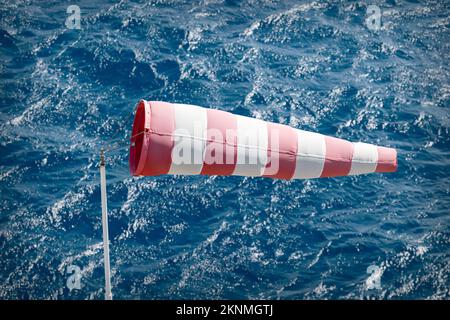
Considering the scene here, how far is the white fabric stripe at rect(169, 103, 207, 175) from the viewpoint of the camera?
16.2m

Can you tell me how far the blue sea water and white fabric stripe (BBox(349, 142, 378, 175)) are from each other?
29.2 feet

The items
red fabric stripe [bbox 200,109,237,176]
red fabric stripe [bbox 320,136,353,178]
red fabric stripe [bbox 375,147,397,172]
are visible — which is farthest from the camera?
red fabric stripe [bbox 375,147,397,172]

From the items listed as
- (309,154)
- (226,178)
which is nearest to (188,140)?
(309,154)

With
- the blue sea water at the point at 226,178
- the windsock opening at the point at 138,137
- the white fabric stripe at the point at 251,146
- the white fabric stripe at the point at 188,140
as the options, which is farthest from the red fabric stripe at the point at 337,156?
the blue sea water at the point at 226,178

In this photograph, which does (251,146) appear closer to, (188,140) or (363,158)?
(188,140)

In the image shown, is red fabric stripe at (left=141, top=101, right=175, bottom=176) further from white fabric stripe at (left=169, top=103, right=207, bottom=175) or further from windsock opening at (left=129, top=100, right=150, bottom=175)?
windsock opening at (left=129, top=100, right=150, bottom=175)

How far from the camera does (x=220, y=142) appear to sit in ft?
54.2

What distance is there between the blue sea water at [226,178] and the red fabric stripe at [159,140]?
10264mm

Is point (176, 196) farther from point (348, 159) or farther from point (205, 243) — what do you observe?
point (348, 159)

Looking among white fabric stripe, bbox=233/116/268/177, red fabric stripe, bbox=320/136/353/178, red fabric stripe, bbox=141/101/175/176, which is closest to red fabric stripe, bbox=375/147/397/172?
red fabric stripe, bbox=320/136/353/178

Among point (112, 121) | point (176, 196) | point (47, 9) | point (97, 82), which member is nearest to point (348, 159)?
point (176, 196)

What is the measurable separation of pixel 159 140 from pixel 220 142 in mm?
1539

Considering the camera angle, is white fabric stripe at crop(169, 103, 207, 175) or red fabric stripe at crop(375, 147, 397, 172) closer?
white fabric stripe at crop(169, 103, 207, 175)

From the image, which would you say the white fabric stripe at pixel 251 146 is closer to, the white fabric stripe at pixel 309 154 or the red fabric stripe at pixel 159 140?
the white fabric stripe at pixel 309 154
